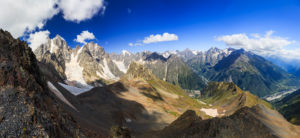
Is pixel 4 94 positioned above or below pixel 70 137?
above

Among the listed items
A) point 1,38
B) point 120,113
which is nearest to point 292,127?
point 1,38

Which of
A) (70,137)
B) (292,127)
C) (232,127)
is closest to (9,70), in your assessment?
(70,137)

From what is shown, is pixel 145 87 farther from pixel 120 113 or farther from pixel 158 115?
pixel 120 113

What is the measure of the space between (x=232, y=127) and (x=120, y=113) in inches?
1821

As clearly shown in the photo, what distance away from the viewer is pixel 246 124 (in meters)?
18.8

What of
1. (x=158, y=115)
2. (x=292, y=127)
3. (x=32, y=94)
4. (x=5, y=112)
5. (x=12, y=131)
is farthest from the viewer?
(x=158, y=115)

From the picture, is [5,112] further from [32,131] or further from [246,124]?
[246,124]

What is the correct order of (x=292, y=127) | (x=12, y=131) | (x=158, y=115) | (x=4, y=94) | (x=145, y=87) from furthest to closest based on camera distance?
(x=145, y=87), (x=158, y=115), (x=292, y=127), (x=4, y=94), (x=12, y=131)

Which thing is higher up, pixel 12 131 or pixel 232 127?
pixel 12 131

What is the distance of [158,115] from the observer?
2817 inches

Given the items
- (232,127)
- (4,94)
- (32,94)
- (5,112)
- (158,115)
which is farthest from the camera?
(158,115)

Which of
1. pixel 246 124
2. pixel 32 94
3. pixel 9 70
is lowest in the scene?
pixel 246 124

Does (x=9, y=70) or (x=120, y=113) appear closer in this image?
(x=9, y=70)

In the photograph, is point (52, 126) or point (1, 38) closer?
point (52, 126)
